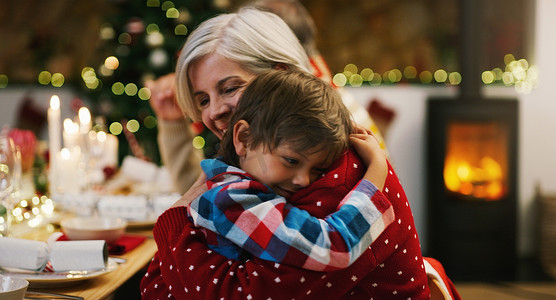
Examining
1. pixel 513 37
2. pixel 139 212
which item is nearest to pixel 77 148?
pixel 139 212

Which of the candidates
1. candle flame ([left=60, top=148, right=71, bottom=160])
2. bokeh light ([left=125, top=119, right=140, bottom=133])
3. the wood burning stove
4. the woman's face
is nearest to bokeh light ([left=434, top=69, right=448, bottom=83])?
the wood burning stove

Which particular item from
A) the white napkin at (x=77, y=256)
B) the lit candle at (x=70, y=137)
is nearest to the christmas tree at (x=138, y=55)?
the lit candle at (x=70, y=137)

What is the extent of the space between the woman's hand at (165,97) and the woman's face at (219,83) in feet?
2.09

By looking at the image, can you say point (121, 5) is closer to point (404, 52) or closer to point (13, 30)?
point (13, 30)

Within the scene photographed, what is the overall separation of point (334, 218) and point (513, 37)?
14.2 feet

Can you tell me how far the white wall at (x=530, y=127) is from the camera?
4703 millimetres

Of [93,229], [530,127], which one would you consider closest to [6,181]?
[93,229]

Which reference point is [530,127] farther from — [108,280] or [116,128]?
[108,280]

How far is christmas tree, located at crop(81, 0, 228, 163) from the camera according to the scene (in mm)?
→ 4789

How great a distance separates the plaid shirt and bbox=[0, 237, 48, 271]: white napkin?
1.26 feet

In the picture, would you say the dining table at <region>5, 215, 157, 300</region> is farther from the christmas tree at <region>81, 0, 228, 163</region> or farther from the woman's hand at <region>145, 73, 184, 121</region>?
the christmas tree at <region>81, 0, 228, 163</region>

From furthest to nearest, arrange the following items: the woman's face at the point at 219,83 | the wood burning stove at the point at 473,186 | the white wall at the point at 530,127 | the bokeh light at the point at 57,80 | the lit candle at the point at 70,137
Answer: the bokeh light at the point at 57,80, the white wall at the point at 530,127, the wood burning stove at the point at 473,186, the lit candle at the point at 70,137, the woman's face at the point at 219,83

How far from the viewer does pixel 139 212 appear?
1.82 metres

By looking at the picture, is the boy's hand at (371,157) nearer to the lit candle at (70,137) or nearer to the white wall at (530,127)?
the lit candle at (70,137)
